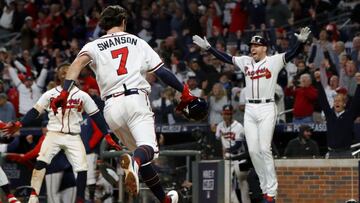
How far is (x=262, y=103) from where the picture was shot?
43.7ft

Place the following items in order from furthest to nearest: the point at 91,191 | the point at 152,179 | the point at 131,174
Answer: the point at 91,191 < the point at 152,179 < the point at 131,174

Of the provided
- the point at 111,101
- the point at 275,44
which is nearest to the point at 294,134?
the point at 275,44

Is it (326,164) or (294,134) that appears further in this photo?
(294,134)

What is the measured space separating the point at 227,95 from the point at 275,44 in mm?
2117

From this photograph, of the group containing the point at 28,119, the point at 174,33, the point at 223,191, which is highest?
the point at 174,33

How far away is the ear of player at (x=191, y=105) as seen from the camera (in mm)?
9797

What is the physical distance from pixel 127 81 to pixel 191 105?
68 cm

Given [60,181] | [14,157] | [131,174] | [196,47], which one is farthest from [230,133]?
[131,174]

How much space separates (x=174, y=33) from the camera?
22.4 metres

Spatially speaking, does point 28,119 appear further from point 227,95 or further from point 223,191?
point 227,95

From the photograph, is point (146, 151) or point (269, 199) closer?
point (146, 151)

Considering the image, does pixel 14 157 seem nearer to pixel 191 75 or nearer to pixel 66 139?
pixel 66 139

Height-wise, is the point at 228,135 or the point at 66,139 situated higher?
the point at 66,139

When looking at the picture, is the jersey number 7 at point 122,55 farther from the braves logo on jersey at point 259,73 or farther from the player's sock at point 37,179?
the player's sock at point 37,179
